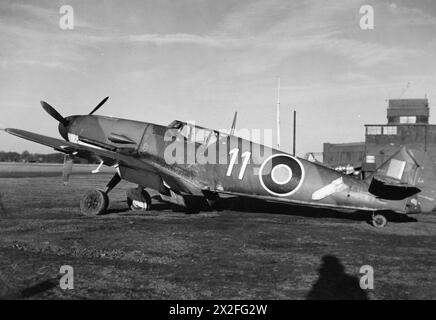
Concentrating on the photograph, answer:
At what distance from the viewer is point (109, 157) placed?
9461 millimetres

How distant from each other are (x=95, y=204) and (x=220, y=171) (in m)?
3.22

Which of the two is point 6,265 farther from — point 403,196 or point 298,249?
point 403,196

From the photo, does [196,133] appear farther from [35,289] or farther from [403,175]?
[35,289]

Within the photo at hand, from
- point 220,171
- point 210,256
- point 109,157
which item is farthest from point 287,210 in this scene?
point 210,256

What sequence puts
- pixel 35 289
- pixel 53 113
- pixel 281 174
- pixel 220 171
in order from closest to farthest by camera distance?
pixel 35 289
pixel 281 174
pixel 220 171
pixel 53 113

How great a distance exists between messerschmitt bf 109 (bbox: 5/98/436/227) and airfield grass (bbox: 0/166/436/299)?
0.59 m

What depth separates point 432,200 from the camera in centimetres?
831

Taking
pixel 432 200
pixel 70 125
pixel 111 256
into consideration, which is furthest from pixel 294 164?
pixel 70 125

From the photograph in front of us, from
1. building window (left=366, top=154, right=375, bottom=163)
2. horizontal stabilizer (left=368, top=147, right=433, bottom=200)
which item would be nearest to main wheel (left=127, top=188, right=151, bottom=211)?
horizontal stabilizer (left=368, top=147, right=433, bottom=200)

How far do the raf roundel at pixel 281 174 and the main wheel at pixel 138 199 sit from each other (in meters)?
3.48

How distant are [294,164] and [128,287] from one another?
18.5ft

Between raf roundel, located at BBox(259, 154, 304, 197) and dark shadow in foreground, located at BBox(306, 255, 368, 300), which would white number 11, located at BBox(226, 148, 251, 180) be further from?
dark shadow in foreground, located at BBox(306, 255, 368, 300)

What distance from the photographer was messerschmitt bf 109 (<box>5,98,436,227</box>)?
8453mm

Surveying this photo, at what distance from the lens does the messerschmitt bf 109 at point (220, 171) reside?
8.45 metres
